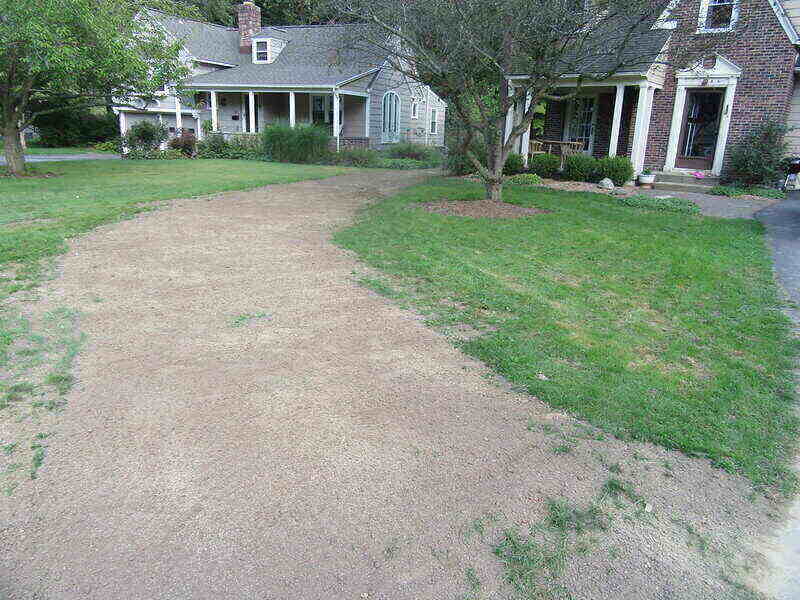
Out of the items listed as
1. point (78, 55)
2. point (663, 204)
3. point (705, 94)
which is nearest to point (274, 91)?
point (78, 55)

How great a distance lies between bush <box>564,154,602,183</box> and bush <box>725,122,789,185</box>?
11.0ft

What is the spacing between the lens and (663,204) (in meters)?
12.4

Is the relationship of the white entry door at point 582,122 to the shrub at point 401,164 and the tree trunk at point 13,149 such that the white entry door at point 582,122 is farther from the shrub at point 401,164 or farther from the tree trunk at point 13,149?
the tree trunk at point 13,149

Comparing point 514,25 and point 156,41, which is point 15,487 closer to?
point 514,25

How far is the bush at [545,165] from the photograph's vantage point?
17.0 meters

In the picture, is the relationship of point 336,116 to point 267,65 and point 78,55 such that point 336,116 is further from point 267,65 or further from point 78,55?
point 78,55

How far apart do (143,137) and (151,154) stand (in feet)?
2.69

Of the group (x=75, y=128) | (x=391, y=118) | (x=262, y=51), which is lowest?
(x=75, y=128)

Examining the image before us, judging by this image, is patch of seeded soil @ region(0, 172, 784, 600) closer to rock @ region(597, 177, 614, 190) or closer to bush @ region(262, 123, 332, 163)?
rock @ region(597, 177, 614, 190)

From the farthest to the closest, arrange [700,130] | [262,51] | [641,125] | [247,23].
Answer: [247,23] < [262,51] < [700,130] < [641,125]

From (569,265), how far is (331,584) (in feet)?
18.8

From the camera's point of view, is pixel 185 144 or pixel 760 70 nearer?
pixel 760 70

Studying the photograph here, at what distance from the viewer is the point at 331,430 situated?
3.52m

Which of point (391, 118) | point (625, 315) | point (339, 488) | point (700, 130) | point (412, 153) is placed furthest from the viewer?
point (391, 118)
